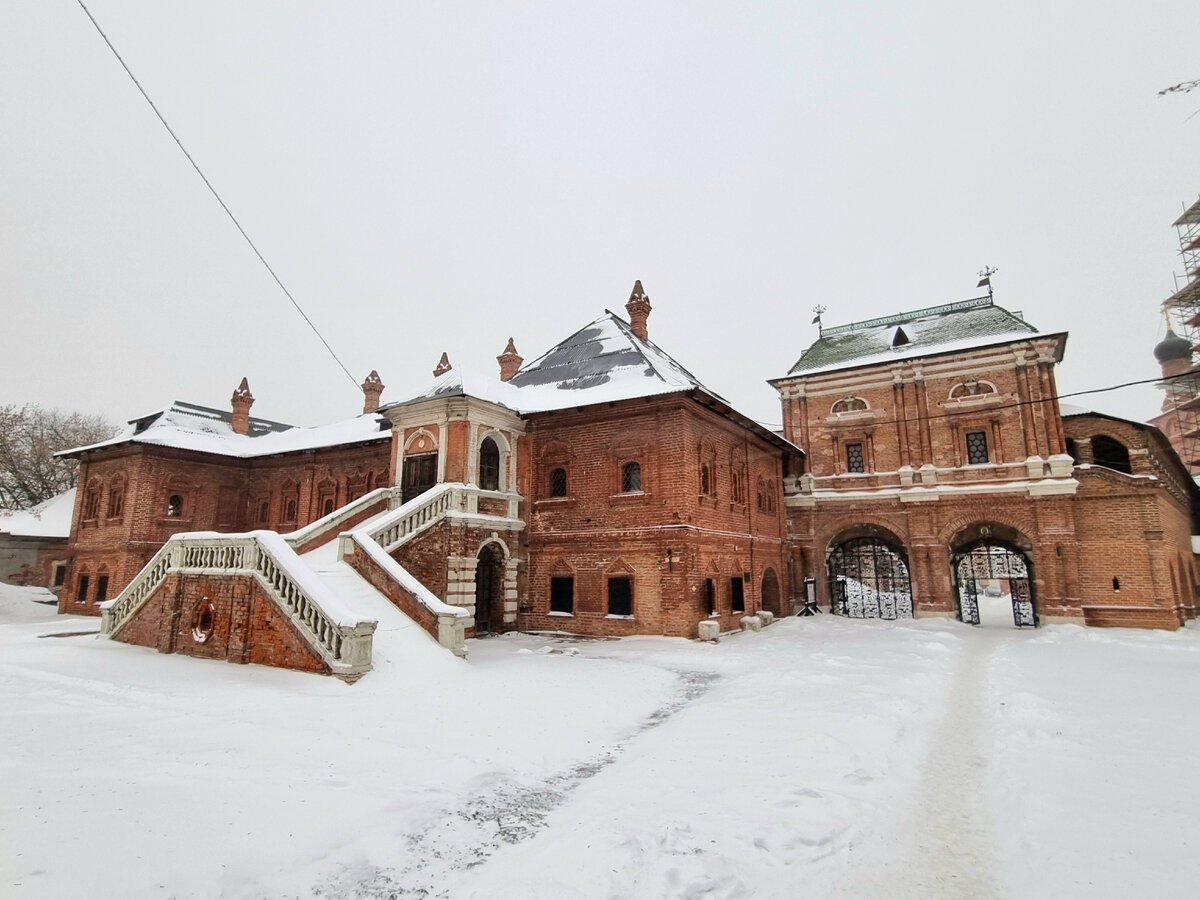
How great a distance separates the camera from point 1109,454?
25094mm

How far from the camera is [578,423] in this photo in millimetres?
19422

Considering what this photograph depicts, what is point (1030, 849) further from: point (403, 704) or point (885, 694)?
point (403, 704)

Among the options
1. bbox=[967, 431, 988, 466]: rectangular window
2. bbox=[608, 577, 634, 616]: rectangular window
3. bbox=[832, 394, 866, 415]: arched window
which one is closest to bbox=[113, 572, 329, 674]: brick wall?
bbox=[608, 577, 634, 616]: rectangular window

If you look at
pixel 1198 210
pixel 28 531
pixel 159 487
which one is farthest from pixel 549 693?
pixel 1198 210

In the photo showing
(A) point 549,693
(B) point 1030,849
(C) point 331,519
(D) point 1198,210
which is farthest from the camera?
(D) point 1198,210

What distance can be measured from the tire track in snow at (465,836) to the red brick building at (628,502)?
4844 millimetres

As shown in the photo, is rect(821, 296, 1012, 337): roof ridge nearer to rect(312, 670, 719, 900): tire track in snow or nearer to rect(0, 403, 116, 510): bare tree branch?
rect(312, 670, 719, 900): tire track in snow

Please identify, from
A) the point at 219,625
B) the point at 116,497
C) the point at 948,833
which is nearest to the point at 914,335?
the point at 948,833

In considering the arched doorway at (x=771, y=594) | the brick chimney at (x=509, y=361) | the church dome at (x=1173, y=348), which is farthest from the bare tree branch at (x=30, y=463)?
the church dome at (x=1173, y=348)

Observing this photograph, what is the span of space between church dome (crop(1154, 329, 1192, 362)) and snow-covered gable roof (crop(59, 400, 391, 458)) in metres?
55.4

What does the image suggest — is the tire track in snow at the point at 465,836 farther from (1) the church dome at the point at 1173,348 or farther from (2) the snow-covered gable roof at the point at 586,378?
(1) the church dome at the point at 1173,348

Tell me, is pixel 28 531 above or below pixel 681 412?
below

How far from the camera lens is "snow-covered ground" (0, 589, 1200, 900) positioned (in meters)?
4.48

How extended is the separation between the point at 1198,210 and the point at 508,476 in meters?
42.9
